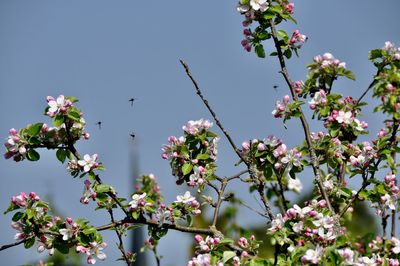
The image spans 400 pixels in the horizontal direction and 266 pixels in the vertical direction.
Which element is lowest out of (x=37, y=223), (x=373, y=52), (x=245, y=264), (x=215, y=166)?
(x=245, y=264)

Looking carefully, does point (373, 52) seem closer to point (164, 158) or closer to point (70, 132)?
point (164, 158)

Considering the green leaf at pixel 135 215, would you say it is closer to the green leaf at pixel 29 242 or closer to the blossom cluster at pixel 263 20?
the green leaf at pixel 29 242

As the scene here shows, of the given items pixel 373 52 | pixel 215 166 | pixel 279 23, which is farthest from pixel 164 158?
pixel 373 52

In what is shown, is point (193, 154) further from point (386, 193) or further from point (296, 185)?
point (296, 185)

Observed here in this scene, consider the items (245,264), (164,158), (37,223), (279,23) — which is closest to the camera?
(245,264)

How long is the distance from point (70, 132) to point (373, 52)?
5.60ft

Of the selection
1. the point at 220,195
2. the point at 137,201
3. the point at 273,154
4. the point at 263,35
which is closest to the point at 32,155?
the point at 137,201

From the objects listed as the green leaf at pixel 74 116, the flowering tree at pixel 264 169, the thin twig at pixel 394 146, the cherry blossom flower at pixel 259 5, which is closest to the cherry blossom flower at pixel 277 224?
the flowering tree at pixel 264 169

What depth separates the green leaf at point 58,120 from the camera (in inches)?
127

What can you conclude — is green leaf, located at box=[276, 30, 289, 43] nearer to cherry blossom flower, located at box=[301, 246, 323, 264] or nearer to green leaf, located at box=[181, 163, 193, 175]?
green leaf, located at box=[181, 163, 193, 175]

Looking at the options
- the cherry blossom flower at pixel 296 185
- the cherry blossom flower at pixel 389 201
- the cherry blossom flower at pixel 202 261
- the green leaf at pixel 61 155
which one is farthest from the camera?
the cherry blossom flower at pixel 296 185

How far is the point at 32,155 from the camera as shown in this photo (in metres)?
3.29

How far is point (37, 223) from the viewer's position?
3240mm

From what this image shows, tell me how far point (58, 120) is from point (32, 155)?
233 millimetres
